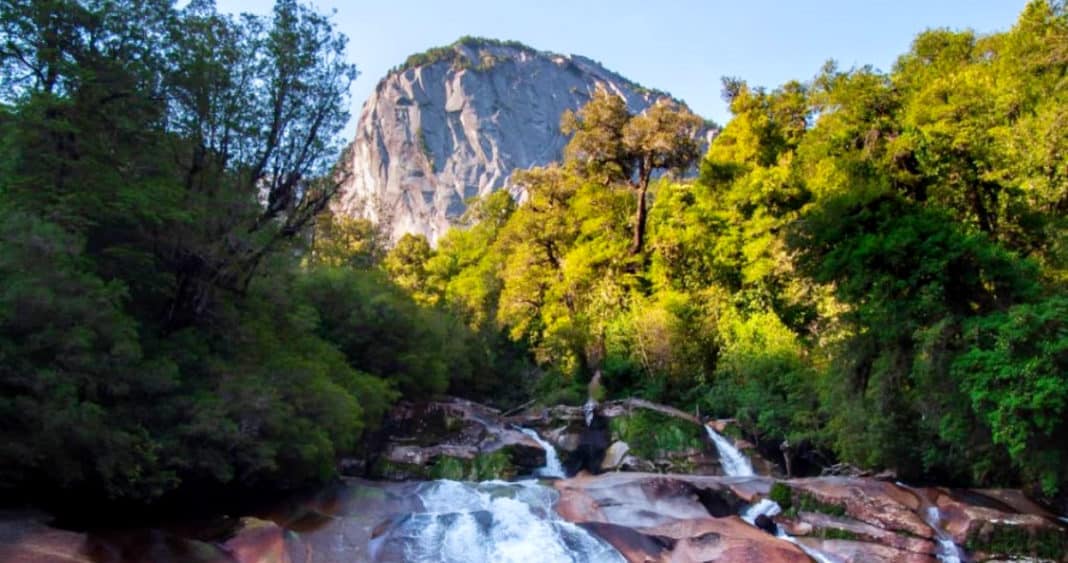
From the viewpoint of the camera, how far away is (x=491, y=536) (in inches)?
490

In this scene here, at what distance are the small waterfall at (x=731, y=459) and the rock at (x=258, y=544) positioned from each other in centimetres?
1329

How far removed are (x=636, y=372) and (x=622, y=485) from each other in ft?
46.5

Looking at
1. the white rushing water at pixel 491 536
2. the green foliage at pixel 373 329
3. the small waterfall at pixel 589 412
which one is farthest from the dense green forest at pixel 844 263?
the white rushing water at pixel 491 536

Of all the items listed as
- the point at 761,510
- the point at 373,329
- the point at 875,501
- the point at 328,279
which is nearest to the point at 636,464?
the point at 761,510

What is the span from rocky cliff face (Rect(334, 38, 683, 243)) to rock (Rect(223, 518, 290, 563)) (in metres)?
84.6

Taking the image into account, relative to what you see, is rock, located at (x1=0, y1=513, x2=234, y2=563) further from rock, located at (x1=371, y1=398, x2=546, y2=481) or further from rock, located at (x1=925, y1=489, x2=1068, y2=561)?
rock, located at (x1=925, y1=489, x2=1068, y2=561)

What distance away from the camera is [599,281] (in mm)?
31375

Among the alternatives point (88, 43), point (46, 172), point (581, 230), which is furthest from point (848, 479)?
point (581, 230)

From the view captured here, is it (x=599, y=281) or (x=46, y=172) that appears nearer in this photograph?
(x=46, y=172)

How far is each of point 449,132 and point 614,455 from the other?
88175 mm

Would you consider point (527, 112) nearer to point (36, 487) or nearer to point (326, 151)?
point (326, 151)

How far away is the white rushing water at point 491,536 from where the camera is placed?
11.6 meters

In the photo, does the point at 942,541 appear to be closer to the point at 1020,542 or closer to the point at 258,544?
the point at 1020,542

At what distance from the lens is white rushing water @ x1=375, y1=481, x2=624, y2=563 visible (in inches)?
457
